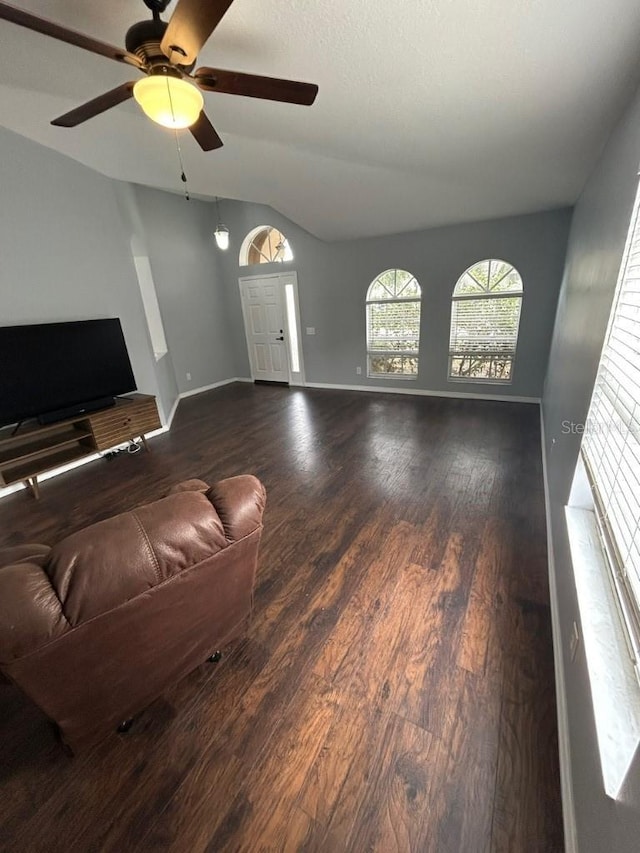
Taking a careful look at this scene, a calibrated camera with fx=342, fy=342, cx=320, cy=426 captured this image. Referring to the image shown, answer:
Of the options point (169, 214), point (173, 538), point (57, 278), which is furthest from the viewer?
point (169, 214)

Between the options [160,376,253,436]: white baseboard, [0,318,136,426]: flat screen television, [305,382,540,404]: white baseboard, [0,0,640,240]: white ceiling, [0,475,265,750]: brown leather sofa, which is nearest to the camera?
[0,475,265,750]: brown leather sofa

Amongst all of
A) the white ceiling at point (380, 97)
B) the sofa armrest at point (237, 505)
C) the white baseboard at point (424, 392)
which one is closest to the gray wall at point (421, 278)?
the white baseboard at point (424, 392)

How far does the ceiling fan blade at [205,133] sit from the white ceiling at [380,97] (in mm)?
338

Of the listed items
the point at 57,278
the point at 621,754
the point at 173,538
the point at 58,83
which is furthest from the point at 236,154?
the point at 621,754

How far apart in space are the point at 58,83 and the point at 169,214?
3.68 metres

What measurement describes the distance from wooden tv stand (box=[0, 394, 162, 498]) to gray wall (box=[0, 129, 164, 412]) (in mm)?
759

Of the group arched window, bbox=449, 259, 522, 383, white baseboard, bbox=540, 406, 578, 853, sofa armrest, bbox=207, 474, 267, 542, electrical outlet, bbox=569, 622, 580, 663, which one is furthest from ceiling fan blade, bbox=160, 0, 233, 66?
arched window, bbox=449, 259, 522, 383

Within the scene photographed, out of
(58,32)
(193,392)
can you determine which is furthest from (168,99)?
(193,392)

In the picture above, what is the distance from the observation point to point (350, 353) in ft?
18.7

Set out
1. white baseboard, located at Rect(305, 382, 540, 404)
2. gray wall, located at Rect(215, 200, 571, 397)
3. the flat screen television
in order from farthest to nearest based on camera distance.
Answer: white baseboard, located at Rect(305, 382, 540, 404) < gray wall, located at Rect(215, 200, 571, 397) < the flat screen television

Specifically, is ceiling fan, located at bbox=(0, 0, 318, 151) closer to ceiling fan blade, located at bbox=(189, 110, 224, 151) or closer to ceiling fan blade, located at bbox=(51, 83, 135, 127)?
ceiling fan blade, located at bbox=(51, 83, 135, 127)

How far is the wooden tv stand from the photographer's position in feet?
9.82

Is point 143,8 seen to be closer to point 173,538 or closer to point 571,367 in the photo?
point 173,538

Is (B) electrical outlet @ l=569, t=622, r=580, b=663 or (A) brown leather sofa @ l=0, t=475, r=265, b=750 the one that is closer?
(A) brown leather sofa @ l=0, t=475, r=265, b=750
